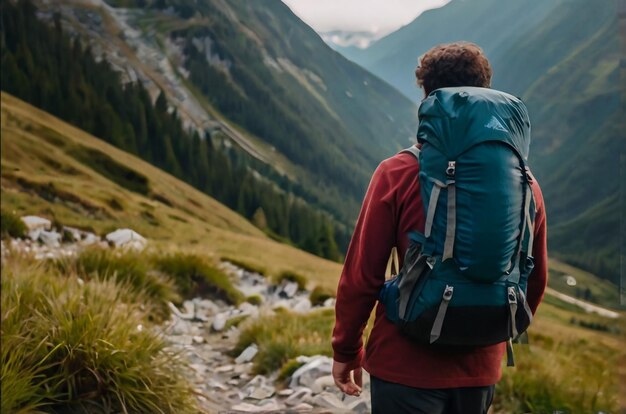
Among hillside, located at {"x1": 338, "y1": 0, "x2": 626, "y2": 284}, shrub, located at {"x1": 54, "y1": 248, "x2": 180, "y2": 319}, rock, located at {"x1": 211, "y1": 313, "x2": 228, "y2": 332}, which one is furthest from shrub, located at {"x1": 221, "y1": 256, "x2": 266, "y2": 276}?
hillside, located at {"x1": 338, "y1": 0, "x2": 626, "y2": 284}

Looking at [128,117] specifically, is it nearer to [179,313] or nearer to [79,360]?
[179,313]

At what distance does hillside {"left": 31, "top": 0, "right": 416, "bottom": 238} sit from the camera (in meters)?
14.0

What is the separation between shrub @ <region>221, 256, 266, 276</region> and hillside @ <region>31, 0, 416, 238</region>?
409 cm

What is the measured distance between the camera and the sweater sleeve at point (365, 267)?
2213 millimetres

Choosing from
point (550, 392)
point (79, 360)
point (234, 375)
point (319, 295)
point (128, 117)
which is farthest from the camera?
point (128, 117)

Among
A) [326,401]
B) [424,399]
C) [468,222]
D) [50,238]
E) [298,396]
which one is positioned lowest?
[50,238]

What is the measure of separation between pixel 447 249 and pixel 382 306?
0.38 metres

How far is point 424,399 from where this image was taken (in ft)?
7.31

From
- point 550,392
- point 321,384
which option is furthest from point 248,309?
point 550,392

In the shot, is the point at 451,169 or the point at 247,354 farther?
the point at 247,354

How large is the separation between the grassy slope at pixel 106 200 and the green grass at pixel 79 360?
6315mm

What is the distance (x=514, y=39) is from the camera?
98.2 feet

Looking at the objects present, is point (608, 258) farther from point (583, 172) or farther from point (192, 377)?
point (192, 377)

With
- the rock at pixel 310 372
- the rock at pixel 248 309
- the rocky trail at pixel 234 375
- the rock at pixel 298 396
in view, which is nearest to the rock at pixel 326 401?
the rocky trail at pixel 234 375
